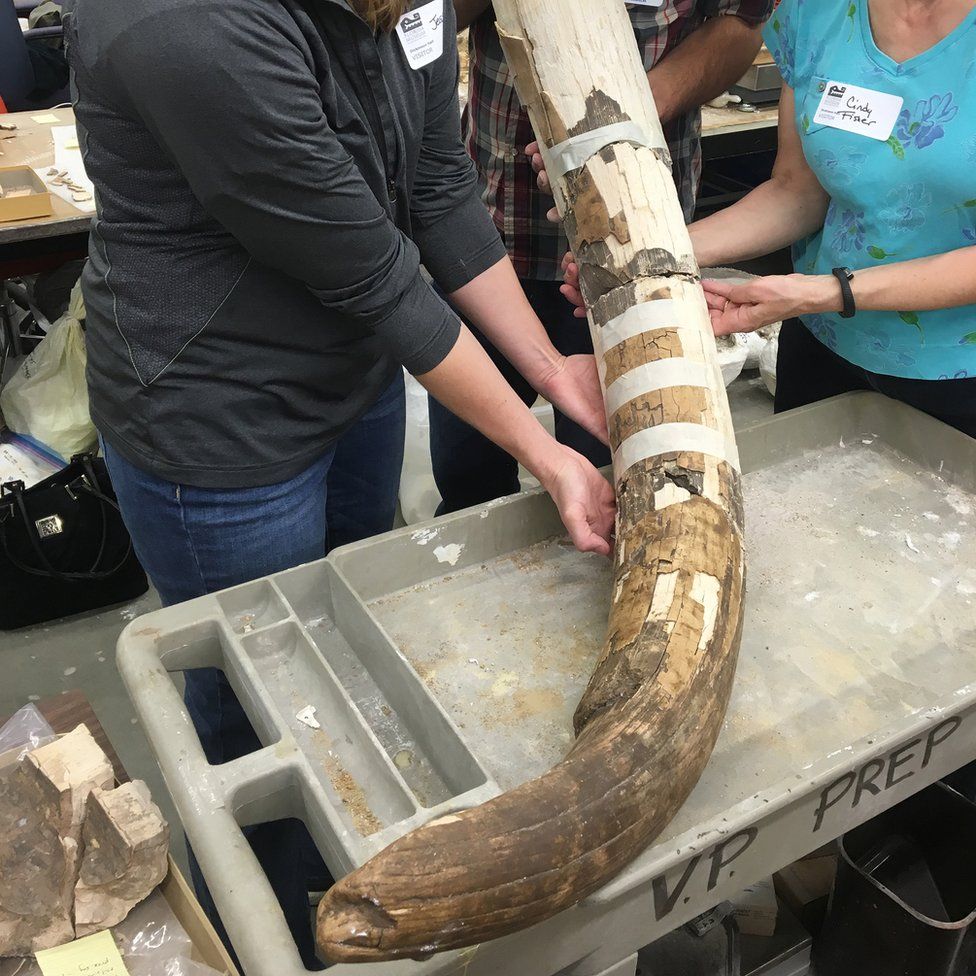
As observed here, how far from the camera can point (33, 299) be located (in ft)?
10.3

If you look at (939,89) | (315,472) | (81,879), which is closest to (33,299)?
(315,472)

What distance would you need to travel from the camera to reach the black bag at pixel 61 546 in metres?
2.17

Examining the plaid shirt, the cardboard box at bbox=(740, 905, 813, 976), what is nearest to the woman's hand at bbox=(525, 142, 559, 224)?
the plaid shirt

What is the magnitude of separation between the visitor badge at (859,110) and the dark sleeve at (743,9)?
45 centimetres

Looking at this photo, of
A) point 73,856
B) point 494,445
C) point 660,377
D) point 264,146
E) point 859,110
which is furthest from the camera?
point 494,445

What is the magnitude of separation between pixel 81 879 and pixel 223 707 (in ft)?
0.97

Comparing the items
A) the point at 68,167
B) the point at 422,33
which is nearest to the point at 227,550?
the point at 422,33

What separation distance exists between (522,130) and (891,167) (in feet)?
2.17

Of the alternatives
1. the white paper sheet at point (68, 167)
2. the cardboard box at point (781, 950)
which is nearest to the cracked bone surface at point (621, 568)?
Answer: the cardboard box at point (781, 950)

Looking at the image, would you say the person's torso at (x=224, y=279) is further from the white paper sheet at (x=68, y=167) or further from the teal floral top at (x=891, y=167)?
the white paper sheet at (x=68, y=167)

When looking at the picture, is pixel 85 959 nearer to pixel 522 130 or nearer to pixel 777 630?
pixel 777 630

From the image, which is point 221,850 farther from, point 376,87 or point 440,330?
point 376,87

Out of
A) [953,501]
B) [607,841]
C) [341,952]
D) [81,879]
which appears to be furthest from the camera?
[953,501]

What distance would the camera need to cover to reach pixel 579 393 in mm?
1341
